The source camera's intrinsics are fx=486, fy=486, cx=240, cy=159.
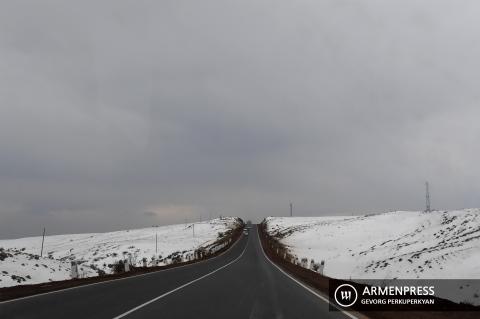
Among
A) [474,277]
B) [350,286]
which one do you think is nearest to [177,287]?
[350,286]

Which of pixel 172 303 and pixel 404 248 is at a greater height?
pixel 172 303

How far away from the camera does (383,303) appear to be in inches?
569

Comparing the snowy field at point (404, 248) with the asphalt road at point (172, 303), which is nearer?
the asphalt road at point (172, 303)

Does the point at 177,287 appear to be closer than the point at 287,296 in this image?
No

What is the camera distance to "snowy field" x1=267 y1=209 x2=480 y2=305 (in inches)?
1169

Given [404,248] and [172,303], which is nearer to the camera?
[172,303]

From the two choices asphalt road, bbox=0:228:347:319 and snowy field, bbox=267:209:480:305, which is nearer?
asphalt road, bbox=0:228:347:319

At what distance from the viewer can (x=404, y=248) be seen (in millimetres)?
47031

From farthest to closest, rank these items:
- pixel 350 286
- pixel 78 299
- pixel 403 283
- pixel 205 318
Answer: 1. pixel 403 283
2. pixel 350 286
3. pixel 78 299
4. pixel 205 318

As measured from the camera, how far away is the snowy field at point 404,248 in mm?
29703

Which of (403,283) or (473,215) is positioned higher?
(473,215)

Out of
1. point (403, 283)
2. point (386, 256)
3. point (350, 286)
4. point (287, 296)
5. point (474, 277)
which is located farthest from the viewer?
point (386, 256)

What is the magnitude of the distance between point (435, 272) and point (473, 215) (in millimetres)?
27369

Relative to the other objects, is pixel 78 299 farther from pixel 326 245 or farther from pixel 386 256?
pixel 326 245
